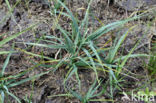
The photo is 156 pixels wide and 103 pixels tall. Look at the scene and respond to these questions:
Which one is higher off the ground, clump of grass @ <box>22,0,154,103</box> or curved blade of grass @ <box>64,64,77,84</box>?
clump of grass @ <box>22,0,154,103</box>

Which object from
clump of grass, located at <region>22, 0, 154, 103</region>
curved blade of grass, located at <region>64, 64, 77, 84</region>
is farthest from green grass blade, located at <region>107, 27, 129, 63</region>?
curved blade of grass, located at <region>64, 64, 77, 84</region>

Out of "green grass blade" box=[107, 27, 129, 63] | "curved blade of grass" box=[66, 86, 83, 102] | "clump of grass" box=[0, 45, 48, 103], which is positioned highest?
"green grass blade" box=[107, 27, 129, 63]

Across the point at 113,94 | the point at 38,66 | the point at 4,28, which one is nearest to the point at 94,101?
the point at 113,94

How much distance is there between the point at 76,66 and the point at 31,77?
0.36 m

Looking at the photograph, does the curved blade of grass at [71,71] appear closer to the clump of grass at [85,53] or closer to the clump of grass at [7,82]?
the clump of grass at [85,53]

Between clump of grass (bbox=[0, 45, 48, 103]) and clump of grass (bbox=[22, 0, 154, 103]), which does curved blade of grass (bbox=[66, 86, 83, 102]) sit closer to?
clump of grass (bbox=[22, 0, 154, 103])

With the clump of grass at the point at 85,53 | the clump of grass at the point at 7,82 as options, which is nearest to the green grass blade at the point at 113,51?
the clump of grass at the point at 85,53

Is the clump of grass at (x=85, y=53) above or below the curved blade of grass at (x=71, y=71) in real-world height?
above

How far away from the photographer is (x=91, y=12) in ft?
4.72

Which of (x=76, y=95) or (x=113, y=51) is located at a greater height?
(x=113, y=51)

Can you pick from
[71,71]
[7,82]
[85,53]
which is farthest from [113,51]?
[7,82]

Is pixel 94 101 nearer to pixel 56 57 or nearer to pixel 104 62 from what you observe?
pixel 104 62

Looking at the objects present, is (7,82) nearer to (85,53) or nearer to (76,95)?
(76,95)

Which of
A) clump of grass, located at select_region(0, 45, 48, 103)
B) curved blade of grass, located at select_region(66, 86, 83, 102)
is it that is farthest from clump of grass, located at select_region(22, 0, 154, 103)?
clump of grass, located at select_region(0, 45, 48, 103)
